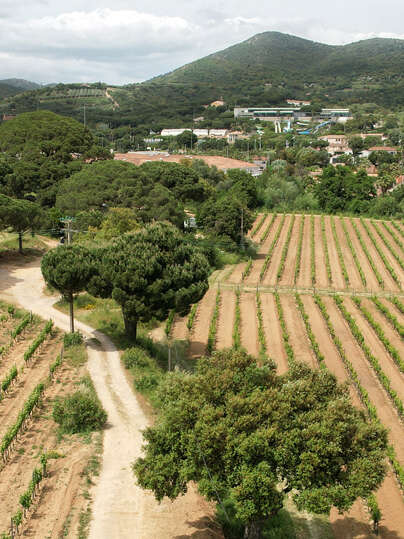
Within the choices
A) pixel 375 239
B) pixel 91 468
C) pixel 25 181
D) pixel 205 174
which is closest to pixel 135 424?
pixel 91 468

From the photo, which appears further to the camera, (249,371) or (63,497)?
(63,497)

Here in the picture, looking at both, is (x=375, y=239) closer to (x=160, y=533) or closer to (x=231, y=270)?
(x=231, y=270)

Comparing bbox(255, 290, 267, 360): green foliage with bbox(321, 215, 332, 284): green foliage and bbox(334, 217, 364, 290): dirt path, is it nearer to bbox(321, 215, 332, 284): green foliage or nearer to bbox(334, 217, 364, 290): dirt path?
bbox(334, 217, 364, 290): dirt path

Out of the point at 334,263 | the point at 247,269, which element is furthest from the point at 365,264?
the point at 247,269

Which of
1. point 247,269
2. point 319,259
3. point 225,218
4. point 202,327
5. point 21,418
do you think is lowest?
point 319,259

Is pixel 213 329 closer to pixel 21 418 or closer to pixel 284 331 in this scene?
pixel 284 331

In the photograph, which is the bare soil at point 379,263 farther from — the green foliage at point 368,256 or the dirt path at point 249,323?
the dirt path at point 249,323
